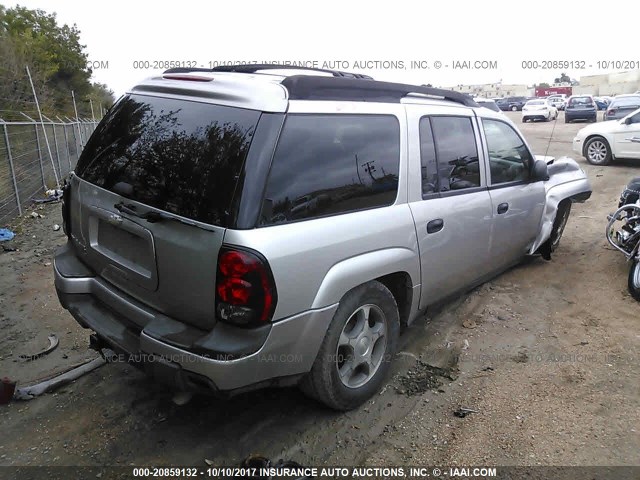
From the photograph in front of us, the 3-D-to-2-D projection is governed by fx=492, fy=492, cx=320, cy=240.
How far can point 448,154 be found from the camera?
361 centimetres

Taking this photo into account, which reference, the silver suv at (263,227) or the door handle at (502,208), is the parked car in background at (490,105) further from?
the silver suv at (263,227)

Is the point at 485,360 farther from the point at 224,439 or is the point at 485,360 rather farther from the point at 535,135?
the point at 535,135

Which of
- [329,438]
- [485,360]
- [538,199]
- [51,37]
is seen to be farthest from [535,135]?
[51,37]

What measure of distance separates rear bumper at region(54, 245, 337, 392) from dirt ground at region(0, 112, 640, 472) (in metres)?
0.52

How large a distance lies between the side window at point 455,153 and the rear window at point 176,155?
1.60m

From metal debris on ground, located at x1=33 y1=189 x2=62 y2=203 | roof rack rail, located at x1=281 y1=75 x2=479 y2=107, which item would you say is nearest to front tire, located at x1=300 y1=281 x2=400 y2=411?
roof rack rail, located at x1=281 y1=75 x2=479 y2=107

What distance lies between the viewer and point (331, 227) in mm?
2654

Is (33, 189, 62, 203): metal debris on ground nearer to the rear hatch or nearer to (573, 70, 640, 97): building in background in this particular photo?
the rear hatch

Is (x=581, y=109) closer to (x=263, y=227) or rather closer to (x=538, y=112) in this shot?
(x=538, y=112)

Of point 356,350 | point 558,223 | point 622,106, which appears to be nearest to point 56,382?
point 356,350

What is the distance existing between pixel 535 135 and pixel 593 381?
64.6 feet

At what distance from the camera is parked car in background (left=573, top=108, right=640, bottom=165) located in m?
12.0

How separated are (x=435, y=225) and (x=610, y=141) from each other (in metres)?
11.4

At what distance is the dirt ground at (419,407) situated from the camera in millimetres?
2740
